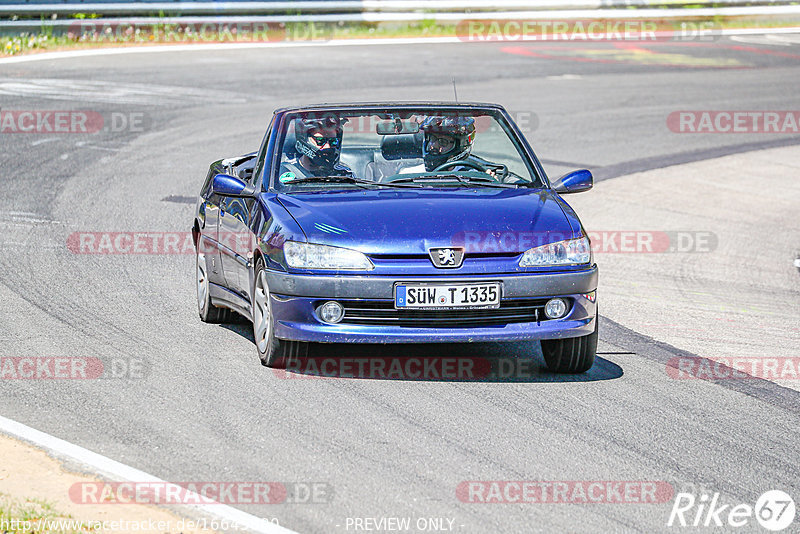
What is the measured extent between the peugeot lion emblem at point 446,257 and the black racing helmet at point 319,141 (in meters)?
1.45

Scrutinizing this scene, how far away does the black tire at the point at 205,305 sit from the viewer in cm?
905

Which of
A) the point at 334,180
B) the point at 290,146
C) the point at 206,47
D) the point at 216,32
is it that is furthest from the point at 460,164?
the point at 216,32

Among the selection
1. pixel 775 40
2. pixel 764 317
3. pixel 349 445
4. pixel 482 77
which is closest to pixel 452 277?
pixel 349 445

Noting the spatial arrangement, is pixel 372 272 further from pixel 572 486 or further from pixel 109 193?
pixel 109 193

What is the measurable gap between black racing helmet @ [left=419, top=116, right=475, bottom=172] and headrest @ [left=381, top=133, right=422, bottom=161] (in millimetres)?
48

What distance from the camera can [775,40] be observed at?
3309cm

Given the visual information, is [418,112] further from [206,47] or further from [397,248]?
[206,47]

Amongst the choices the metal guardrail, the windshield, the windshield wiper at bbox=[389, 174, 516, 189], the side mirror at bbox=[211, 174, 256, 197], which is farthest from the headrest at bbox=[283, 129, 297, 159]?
the metal guardrail

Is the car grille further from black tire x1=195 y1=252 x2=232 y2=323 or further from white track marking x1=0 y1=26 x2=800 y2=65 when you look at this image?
white track marking x1=0 y1=26 x2=800 y2=65

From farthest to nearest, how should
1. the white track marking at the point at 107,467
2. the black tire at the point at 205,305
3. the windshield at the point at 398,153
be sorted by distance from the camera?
the black tire at the point at 205,305 < the windshield at the point at 398,153 < the white track marking at the point at 107,467

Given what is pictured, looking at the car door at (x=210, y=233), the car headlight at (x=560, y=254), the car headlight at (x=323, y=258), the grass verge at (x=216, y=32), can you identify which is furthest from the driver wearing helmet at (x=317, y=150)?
the grass verge at (x=216, y=32)

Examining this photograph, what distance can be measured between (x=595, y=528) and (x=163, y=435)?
221cm

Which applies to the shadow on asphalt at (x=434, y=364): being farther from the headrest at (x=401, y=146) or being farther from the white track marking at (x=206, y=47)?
the white track marking at (x=206, y=47)

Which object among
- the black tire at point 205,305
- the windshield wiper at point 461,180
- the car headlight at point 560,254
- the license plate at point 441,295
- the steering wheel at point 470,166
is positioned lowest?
the black tire at point 205,305
